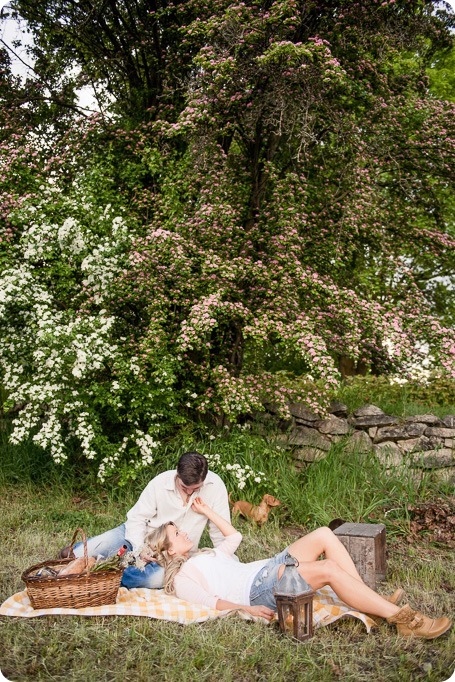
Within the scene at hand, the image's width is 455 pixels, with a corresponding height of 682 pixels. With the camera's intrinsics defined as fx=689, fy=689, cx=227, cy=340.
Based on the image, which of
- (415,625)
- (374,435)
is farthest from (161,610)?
(374,435)

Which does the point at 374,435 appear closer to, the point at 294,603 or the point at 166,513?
the point at 166,513

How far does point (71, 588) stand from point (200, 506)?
103 cm

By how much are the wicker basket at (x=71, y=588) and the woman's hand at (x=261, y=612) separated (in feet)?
2.84

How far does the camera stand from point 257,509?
6473 mm

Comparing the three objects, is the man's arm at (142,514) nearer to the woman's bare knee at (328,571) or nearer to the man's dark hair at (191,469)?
the man's dark hair at (191,469)

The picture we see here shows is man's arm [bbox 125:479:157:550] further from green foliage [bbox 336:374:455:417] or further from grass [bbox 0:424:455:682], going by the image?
green foliage [bbox 336:374:455:417]

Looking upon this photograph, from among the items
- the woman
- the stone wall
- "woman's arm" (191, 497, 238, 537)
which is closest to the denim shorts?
the woman

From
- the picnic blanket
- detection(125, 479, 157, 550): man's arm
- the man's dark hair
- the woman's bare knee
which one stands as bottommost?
the picnic blanket

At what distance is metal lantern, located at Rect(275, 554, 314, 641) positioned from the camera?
12.9 ft

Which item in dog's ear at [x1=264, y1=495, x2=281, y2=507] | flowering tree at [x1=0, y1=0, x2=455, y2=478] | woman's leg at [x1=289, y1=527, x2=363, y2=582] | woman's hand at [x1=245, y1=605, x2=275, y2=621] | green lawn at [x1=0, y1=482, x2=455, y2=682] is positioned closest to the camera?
green lawn at [x1=0, y1=482, x2=455, y2=682]

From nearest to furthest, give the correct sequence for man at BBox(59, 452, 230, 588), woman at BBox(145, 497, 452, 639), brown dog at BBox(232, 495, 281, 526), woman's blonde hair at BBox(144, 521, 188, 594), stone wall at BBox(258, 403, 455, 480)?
woman at BBox(145, 497, 452, 639), woman's blonde hair at BBox(144, 521, 188, 594), man at BBox(59, 452, 230, 588), brown dog at BBox(232, 495, 281, 526), stone wall at BBox(258, 403, 455, 480)

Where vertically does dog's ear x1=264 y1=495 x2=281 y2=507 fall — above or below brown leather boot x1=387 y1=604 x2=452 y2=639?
above

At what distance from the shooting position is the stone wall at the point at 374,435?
7359 mm

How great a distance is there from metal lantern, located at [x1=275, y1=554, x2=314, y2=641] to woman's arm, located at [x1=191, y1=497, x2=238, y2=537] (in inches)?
27.5
